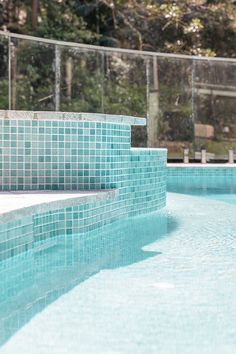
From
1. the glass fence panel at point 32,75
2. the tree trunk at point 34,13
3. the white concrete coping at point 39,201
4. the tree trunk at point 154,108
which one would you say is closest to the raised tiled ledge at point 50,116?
the white concrete coping at point 39,201

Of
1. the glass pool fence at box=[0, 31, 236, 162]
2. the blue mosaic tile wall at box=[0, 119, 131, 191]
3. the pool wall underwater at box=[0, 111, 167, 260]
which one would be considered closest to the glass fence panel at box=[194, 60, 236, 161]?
the glass pool fence at box=[0, 31, 236, 162]

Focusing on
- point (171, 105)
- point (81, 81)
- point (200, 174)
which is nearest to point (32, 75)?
Answer: point (81, 81)

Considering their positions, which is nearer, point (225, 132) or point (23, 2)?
point (225, 132)

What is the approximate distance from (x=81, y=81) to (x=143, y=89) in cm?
134

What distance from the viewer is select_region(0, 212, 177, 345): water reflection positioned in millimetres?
2695

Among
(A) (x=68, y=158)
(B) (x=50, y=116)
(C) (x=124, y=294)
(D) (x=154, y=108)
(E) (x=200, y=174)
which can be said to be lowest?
(C) (x=124, y=294)

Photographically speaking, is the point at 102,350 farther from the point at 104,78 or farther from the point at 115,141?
the point at 104,78

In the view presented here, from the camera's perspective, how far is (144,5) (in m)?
14.7

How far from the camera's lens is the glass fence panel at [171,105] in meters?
12.1

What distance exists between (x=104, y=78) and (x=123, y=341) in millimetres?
9677

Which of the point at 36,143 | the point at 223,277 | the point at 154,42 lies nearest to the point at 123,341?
the point at 223,277

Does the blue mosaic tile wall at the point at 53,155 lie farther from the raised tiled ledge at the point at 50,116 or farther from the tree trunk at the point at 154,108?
the tree trunk at the point at 154,108

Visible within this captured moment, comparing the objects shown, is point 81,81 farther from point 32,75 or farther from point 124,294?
point 124,294

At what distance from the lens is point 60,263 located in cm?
366
